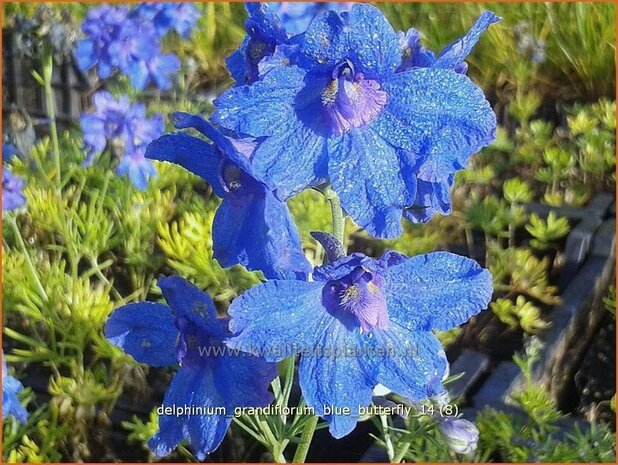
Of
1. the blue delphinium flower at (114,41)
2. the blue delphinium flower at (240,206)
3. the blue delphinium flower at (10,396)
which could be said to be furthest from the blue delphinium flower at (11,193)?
the blue delphinium flower at (240,206)

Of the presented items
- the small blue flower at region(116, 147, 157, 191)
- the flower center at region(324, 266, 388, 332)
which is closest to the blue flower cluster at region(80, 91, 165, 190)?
the small blue flower at region(116, 147, 157, 191)

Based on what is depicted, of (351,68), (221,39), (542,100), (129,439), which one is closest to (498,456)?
(129,439)

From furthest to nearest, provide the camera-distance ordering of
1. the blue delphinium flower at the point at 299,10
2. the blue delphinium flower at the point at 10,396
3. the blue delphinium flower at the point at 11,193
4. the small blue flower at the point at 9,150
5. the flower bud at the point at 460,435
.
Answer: the blue delphinium flower at the point at 299,10 < the small blue flower at the point at 9,150 < the blue delphinium flower at the point at 11,193 < the blue delphinium flower at the point at 10,396 < the flower bud at the point at 460,435

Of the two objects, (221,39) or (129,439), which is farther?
(221,39)

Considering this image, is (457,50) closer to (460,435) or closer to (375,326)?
(375,326)

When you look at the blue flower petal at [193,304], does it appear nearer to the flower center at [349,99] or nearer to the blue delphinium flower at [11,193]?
the flower center at [349,99]

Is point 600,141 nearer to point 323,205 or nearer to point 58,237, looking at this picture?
point 323,205
